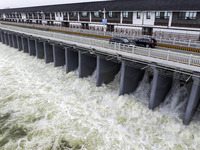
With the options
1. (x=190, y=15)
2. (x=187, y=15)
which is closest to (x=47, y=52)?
(x=187, y=15)

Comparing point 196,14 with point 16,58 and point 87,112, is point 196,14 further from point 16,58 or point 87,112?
point 16,58

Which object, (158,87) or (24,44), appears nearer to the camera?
(158,87)

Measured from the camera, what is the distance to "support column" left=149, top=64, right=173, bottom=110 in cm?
1738

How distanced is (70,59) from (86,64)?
4.17 meters

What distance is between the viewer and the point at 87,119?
1875 centimetres

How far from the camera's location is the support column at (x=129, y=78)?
20.7m

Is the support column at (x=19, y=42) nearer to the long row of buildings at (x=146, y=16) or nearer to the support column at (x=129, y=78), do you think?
the long row of buildings at (x=146, y=16)

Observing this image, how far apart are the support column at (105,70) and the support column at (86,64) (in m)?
4.24

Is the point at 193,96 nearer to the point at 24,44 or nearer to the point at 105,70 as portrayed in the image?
the point at 105,70

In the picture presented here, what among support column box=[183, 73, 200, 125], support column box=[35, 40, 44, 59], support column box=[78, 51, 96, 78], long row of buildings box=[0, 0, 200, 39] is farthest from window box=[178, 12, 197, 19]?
support column box=[35, 40, 44, 59]

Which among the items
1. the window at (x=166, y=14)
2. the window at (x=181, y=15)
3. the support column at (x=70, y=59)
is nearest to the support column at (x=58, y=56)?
the support column at (x=70, y=59)

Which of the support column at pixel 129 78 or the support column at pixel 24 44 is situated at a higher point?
the support column at pixel 24 44

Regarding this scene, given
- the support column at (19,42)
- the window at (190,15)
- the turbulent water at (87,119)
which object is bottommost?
the turbulent water at (87,119)

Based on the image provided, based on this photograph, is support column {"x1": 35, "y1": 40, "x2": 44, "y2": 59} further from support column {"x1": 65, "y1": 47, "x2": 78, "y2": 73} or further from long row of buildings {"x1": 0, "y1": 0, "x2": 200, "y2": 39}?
long row of buildings {"x1": 0, "y1": 0, "x2": 200, "y2": 39}
